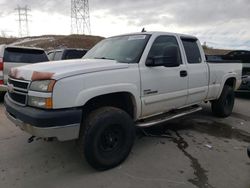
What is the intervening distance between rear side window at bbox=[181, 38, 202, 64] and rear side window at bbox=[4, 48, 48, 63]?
15.9ft

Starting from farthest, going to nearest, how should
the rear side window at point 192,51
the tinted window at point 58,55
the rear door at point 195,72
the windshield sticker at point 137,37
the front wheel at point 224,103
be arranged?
the tinted window at point 58,55, the front wheel at point 224,103, the rear side window at point 192,51, the rear door at point 195,72, the windshield sticker at point 137,37

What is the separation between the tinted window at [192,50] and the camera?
5345mm

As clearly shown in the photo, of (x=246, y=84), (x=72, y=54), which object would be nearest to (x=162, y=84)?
(x=246, y=84)

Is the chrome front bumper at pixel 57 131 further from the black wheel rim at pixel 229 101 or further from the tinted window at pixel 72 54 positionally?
the tinted window at pixel 72 54

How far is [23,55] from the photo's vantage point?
809 cm

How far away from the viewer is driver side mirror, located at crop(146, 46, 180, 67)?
4.28 meters

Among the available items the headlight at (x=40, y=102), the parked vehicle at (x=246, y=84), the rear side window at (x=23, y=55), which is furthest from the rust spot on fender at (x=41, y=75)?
the parked vehicle at (x=246, y=84)

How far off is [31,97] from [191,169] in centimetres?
240

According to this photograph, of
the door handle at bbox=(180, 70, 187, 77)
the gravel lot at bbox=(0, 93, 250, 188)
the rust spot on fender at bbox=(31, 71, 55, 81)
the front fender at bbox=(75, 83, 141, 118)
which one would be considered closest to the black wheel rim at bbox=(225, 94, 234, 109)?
the gravel lot at bbox=(0, 93, 250, 188)

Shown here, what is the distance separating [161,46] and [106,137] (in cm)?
195

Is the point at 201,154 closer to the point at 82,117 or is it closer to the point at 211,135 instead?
the point at 211,135

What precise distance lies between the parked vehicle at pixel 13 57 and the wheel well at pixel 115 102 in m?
4.63

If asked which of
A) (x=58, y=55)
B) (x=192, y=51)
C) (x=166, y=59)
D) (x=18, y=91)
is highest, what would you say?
(x=58, y=55)

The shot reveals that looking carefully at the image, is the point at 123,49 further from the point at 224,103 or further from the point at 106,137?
the point at 224,103
